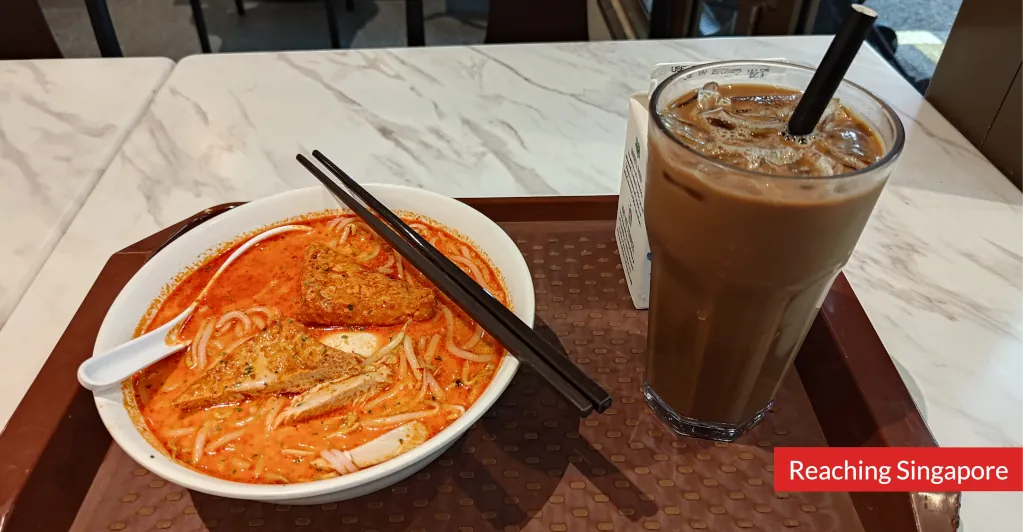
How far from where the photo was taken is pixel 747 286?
0.83 metres

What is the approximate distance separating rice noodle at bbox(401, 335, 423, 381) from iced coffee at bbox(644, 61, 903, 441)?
354mm

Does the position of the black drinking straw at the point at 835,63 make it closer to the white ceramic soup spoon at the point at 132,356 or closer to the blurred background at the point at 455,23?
the white ceramic soup spoon at the point at 132,356

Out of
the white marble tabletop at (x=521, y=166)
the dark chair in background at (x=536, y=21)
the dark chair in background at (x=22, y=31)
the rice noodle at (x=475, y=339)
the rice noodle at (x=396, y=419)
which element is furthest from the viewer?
the dark chair in background at (x=536, y=21)

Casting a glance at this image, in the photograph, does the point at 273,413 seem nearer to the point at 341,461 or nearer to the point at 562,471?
the point at 341,461

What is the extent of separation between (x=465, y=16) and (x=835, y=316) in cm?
429

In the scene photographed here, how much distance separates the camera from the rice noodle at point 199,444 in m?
0.87

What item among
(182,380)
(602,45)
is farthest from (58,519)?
(602,45)

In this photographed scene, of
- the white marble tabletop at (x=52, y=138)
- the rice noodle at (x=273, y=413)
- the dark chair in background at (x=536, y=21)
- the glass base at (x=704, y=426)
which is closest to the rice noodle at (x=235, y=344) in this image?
the rice noodle at (x=273, y=413)

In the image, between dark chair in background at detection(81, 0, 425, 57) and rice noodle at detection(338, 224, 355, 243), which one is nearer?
rice noodle at detection(338, 224, 355, 243)

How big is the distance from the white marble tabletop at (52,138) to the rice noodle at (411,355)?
2.64ft

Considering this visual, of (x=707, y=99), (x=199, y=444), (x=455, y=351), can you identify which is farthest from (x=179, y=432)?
(x=707, y=99)

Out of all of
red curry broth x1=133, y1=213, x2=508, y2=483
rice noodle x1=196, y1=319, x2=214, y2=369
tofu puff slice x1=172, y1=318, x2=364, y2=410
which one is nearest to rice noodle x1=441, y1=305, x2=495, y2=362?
red curry broth x1=133, y1=213, x2=508, y2=483

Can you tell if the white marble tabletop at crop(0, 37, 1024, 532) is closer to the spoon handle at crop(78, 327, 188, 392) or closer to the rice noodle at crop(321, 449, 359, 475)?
the spoon handle at crop(78, 327, 188, 392)

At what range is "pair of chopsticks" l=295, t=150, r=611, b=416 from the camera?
769 mm
